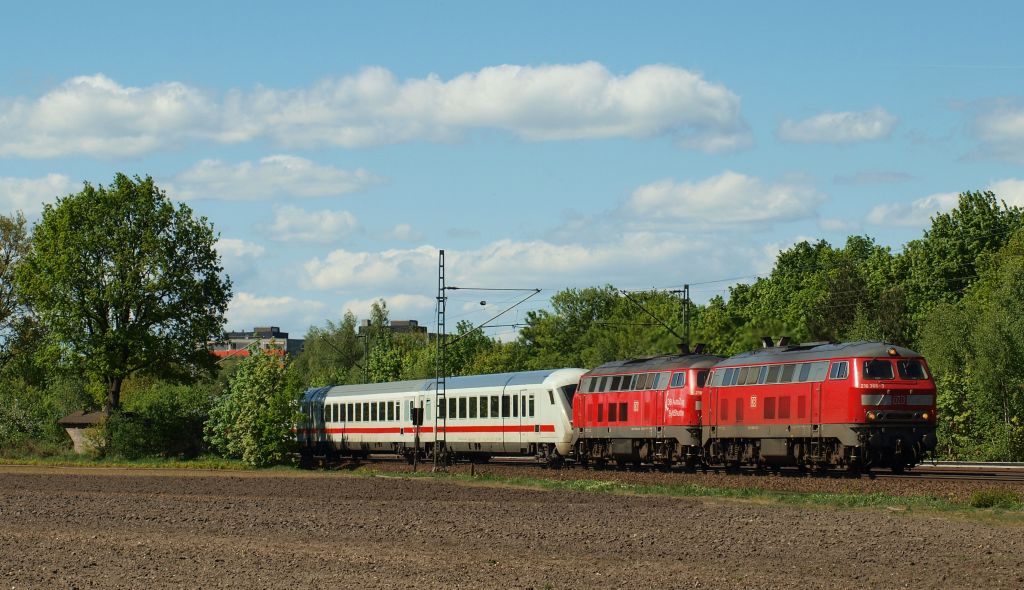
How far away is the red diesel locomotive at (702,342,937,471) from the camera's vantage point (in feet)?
119

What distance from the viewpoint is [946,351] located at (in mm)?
65125

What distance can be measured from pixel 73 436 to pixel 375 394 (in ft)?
69.1

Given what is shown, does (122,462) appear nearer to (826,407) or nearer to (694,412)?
(694,412)

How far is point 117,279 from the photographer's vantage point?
2692 inches

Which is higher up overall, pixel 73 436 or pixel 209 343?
pixel 209 343

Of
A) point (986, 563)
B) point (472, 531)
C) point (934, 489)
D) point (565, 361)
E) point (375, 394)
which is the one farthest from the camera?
point (565, 361)

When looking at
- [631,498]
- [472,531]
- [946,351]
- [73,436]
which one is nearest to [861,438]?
[631,498]

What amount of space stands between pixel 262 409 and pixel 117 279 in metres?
13.2

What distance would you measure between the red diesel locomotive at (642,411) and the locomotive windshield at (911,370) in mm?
8378

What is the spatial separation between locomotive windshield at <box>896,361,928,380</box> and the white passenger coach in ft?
52.5

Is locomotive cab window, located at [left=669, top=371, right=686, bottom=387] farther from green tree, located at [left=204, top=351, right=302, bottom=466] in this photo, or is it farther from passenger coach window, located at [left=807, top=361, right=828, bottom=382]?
green tree, located at [left=204, top=351, right=302, bottom=466]

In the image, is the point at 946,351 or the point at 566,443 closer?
the point at 566,443

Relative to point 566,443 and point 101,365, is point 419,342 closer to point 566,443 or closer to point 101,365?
point 101,365

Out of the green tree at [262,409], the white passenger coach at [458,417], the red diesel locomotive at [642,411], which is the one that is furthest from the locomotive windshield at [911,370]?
the green tree at [262,409]
